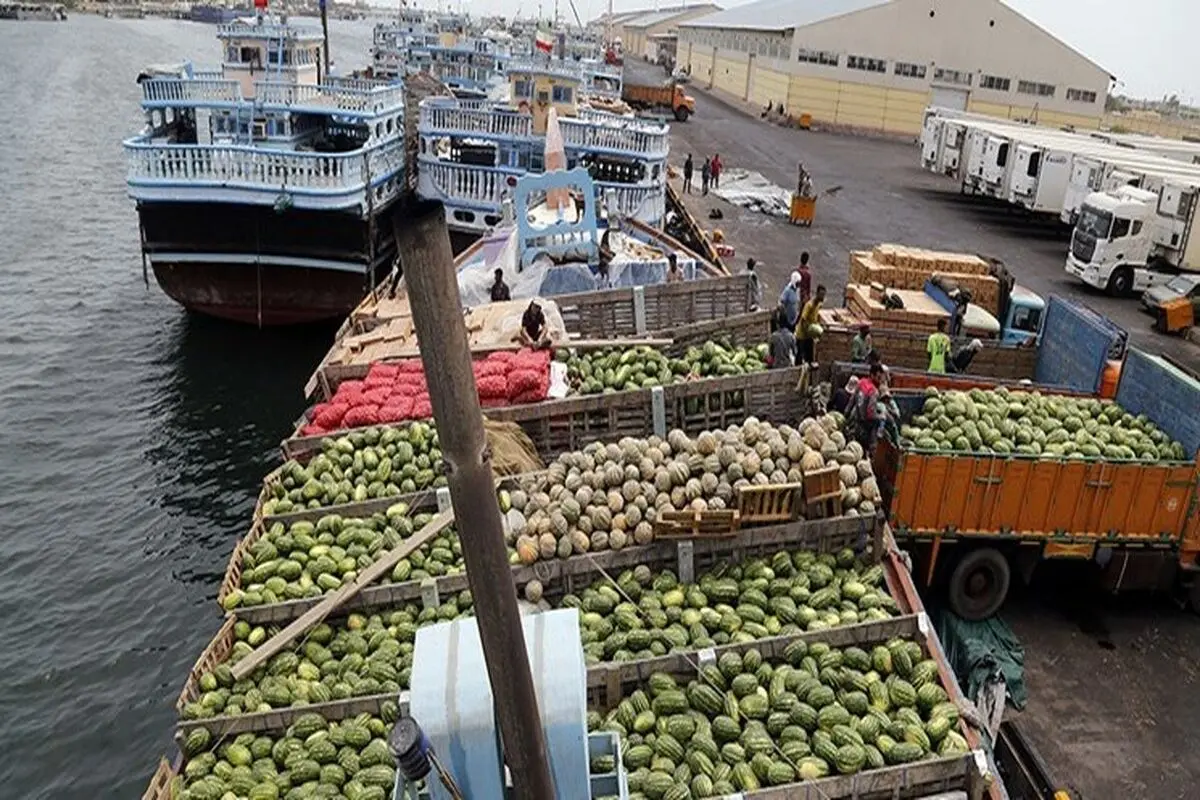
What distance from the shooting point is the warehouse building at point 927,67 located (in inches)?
2450

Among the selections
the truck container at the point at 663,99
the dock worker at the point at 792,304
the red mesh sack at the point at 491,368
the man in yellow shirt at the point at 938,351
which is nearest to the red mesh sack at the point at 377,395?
the red mesh sack at the point at 491,368

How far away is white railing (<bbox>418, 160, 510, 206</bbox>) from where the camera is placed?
28375 mm

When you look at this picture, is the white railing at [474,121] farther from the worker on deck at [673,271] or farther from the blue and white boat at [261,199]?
the worker on deck at [673,271]

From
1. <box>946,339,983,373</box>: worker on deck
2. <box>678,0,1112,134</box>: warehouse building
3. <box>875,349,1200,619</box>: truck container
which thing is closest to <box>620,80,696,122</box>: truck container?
<box>678,0,1112,134</box>: warehouse building

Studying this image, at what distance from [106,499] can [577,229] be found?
1131 cm

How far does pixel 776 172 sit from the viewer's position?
4681 centimetres

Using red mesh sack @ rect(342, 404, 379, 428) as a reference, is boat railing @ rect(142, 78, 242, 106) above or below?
above

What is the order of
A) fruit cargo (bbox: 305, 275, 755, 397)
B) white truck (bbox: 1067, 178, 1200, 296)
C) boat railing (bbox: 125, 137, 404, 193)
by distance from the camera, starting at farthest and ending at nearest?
white truck (bbox: 1067, 178, 1200, 296)
boat railing (bbox: 125, 137, 404, 193)
fruit cargo (bbox: 305, 275, 755, 397)

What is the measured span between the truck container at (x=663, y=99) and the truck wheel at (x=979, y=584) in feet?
192

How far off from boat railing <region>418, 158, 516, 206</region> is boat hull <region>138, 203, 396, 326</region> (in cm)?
327

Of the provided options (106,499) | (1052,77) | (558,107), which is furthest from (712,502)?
(1052,77)

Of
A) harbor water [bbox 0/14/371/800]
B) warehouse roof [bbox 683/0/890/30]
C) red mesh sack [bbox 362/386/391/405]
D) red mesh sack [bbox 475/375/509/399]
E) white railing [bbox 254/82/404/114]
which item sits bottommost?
harbor water [bbox 0/14/371/800]

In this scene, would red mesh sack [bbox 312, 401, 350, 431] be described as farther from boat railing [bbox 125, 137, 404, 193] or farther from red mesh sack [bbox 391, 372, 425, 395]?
boat railing [bbox 125, 137, 404, 193]

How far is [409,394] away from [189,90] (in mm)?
19655
